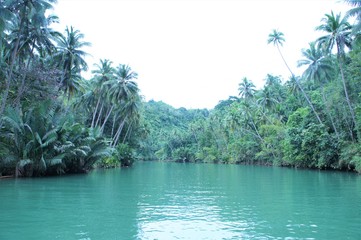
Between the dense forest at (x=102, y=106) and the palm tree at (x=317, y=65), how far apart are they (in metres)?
0.11

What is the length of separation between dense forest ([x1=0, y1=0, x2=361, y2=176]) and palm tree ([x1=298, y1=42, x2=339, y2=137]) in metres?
0.11

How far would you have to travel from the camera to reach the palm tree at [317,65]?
37.4 meters

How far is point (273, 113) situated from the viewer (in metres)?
61.8

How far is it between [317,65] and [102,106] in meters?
26.3

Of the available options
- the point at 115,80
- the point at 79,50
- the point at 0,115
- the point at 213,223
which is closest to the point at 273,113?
the point at 115,80

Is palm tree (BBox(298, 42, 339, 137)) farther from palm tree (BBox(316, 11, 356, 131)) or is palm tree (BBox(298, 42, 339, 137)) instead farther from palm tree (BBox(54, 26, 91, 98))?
palm tree (BBox(54, 26, 91, 98))

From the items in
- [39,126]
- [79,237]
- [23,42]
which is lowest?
[79,237]

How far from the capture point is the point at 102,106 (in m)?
44.4

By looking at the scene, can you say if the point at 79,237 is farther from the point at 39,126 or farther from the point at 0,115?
the point at 39,126

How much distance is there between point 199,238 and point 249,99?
184 ft

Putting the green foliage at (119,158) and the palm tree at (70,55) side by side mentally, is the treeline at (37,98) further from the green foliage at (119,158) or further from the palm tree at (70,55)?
the green foliage at (119,158)

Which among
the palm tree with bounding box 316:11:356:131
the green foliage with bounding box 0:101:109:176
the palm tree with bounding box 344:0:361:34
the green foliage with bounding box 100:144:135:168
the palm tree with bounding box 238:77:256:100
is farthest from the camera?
the palm tree with bounding box 238:77:256:100

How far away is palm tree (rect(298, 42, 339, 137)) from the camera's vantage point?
37.4 m

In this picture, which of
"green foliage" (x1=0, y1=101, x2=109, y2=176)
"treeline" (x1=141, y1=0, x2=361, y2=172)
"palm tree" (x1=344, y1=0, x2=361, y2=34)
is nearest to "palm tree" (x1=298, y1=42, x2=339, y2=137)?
"treeline" (x1=141, y1=0, x2=361, y2=172)
